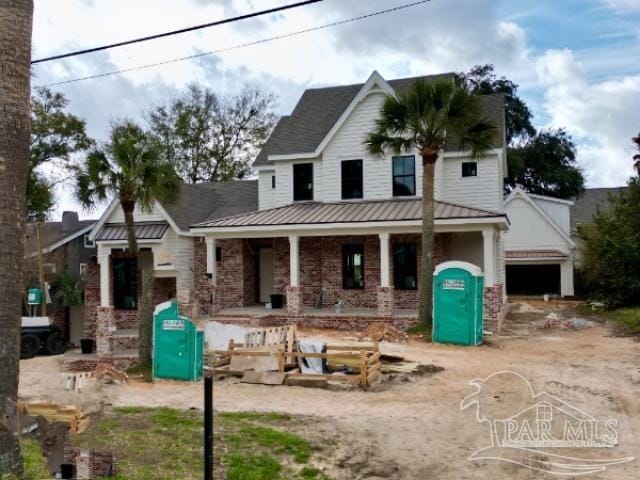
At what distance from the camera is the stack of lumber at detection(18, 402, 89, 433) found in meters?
9.95

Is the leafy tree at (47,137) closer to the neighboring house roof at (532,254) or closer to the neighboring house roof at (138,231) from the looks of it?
the neighboring house roof at (138,231)

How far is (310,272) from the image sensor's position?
26266 millimetres

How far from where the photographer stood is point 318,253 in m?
26.2

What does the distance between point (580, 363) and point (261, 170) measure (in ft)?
59.6

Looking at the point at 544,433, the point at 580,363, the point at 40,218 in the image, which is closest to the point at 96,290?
the point at 40,218

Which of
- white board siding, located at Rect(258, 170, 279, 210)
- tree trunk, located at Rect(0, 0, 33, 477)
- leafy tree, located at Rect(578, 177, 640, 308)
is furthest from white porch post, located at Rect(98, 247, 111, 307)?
leafy tree, located at Rect(578, 177, 640, 308)

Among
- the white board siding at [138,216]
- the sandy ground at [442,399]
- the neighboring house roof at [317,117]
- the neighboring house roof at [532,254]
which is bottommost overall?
the sandy ground at [442,399]

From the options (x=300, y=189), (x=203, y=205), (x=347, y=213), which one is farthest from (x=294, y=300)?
(x=203, y=205)

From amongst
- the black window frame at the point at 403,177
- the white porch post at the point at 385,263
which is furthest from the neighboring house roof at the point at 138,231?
the white porch post at the point at 385,263

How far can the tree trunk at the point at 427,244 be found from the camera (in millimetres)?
20219

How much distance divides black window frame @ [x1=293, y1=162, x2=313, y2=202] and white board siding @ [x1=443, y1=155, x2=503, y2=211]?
18.3 feet

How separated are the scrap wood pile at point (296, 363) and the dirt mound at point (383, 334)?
3.56 metres

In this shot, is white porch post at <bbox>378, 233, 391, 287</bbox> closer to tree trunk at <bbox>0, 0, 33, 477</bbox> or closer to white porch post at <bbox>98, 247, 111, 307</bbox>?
white porch post at <bbox>98, 247, 111, 307</bbox>

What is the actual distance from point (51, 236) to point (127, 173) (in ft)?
52.2
